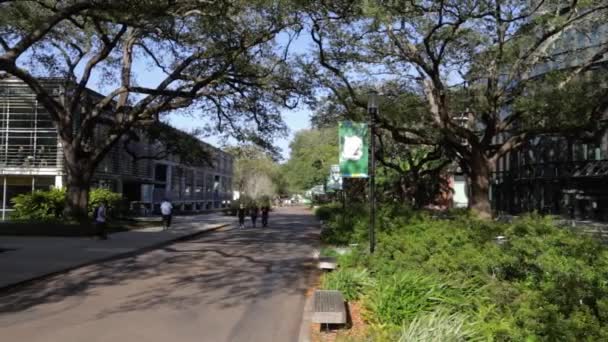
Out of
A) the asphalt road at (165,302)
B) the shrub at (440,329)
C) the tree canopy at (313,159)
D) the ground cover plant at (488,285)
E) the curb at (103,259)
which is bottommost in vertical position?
the asphalt road at (165,302)

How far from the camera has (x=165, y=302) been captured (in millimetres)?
10164

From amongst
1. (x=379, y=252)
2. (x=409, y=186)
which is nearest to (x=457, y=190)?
(x=409, y=186)

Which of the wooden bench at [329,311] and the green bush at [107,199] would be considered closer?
the wooden bench at [329,311]

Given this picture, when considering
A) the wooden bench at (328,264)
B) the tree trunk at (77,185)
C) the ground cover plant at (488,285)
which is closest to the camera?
the ground cover plant at (488,285)

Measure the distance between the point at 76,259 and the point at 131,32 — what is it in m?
16.1

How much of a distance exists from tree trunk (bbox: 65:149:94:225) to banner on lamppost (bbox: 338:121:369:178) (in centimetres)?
1750

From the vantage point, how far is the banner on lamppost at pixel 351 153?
14133 millimetres

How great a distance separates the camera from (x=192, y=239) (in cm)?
2547

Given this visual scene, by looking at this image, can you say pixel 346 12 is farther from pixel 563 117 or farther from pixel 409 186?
pixel 409 186

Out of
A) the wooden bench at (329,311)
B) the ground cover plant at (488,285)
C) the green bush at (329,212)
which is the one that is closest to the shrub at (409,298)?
the ground cover plant at (488,285)

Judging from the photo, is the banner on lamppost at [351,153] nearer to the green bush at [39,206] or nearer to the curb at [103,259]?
the curb at [103,259]

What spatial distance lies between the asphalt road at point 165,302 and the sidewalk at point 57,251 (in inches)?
20.6

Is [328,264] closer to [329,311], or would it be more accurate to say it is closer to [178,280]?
[178,280]

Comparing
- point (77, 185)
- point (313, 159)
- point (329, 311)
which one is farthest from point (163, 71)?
point (313, 159)
